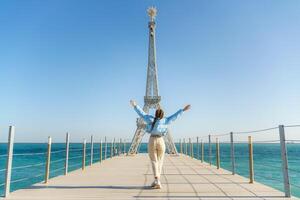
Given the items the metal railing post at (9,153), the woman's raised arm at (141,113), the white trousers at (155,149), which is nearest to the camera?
the metal railing post at (9,153)

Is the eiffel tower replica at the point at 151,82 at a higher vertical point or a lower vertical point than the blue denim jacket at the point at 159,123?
higher

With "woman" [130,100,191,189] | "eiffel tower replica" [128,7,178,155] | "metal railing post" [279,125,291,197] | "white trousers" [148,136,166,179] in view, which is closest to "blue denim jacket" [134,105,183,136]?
"woman" [130,100,191,189]

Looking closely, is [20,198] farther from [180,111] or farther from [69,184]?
[180,111]

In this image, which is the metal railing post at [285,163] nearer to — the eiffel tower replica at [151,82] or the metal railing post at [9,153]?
the metal railing post at [9,153]

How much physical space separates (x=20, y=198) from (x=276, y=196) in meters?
3.57

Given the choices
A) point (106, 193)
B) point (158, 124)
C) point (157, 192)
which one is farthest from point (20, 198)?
point (158, 124)

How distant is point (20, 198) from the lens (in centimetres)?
403

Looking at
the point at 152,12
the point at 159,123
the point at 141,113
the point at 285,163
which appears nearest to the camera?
the point at 285,163

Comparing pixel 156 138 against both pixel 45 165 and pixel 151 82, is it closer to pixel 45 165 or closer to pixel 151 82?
pixel 45 165

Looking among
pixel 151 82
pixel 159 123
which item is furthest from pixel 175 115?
pixel 151 82

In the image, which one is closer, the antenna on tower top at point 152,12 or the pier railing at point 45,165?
the pier railing at point 45,165

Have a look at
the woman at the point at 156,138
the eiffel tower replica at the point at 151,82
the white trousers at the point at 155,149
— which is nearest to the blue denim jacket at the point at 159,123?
the woman at the point at 156,138

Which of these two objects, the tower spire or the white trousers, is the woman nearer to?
the white trousers

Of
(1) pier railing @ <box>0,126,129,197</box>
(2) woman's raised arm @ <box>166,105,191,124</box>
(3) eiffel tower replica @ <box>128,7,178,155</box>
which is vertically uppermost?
(3) eiffel tower replica @ <box>128,7,178,155</box>
